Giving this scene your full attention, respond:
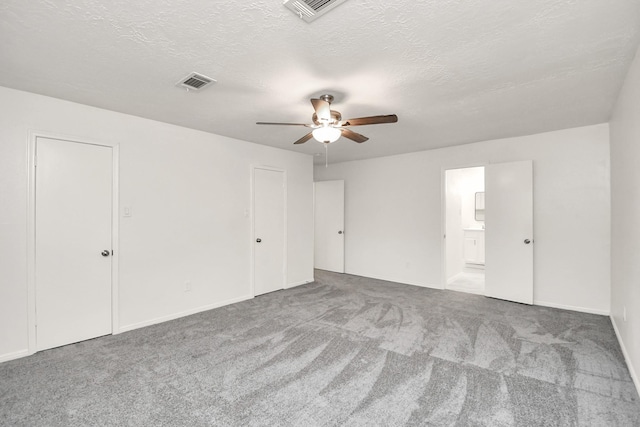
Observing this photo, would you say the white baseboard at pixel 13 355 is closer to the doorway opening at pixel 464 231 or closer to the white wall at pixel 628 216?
the white wall at pixel 628 216

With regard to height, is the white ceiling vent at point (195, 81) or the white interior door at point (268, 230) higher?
the white ceiling vent at point (195, 81)

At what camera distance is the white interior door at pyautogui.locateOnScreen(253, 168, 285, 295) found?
4664 mm

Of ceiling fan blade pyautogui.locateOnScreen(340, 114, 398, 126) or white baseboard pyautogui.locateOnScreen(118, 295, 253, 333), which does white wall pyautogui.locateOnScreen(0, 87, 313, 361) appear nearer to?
white baseboard pyautogui.locateOnScreen(118, 295, 253, 333)

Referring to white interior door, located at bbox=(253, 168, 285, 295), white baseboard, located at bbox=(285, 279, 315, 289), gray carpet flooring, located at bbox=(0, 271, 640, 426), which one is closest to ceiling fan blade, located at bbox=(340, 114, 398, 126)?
gray carpet flooring, located at bbox=(0, 271, 640, 426)

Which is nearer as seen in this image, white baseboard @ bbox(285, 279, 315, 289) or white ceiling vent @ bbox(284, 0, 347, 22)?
white ceiling vent @ bbox(284, 0, 347, 22)

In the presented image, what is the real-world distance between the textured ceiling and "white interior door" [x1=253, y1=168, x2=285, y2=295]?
1560 millimetres

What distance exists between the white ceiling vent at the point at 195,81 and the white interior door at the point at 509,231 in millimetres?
4101

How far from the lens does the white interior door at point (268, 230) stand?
4664 millimetres

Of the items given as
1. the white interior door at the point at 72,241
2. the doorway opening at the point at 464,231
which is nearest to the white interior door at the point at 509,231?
the doorway opening at the point at 464,231

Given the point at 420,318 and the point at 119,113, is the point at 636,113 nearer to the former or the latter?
the point at 420,318

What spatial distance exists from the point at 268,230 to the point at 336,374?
283 centimetres

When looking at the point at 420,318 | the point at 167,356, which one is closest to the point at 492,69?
the point at 420,318

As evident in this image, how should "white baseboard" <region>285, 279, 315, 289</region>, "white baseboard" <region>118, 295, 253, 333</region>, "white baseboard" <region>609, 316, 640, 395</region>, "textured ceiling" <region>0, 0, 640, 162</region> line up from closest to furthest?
"textured ceiling" <region>0, 0, 640, 162</region> → "white baseboard" <region>609, 316, 640, 395</region> → "white baseboard" <region>118, 295, 253, 333</region> → "white baseboard" <region>285, 279, 315, 289</region>

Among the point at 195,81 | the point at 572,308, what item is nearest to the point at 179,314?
the point at 195,81
